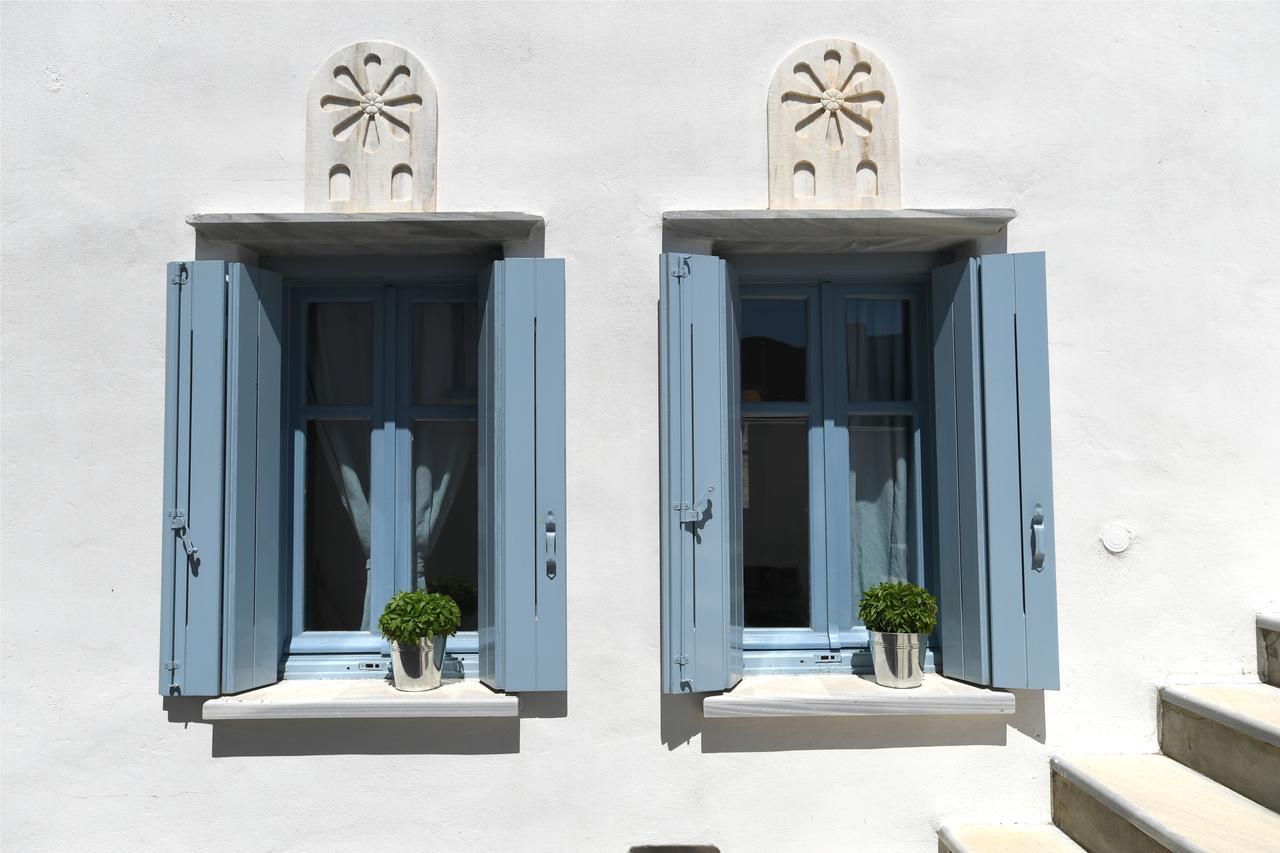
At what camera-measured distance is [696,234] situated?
296 cm

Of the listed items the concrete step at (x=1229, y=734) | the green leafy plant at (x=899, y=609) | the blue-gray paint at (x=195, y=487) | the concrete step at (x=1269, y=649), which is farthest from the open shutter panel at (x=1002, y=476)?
the blue-gray paint at (x=195, y=487)

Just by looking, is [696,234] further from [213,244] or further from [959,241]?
[213,244]

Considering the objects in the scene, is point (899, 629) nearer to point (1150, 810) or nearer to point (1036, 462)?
point (1036, 462)

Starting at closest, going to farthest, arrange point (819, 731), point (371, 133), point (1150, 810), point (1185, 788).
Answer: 1. point (1150, 810)
2. point (1185, 788)
3. point (819, 731)
4. point (371, 133)

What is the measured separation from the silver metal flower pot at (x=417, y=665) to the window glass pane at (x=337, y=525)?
33 centimetres

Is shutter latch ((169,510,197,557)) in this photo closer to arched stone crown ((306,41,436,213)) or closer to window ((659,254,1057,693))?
arched stone crown ((306,41,436,213))

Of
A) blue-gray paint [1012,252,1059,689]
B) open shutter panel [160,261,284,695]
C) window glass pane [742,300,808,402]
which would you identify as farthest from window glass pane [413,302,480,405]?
blue-gray paint [1012,252,1059,689]

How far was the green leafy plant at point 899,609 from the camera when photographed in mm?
2904

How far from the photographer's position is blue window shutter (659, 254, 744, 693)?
286 cm

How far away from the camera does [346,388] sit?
3219 mm

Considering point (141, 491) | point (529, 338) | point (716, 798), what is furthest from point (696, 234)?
point (141, 491)

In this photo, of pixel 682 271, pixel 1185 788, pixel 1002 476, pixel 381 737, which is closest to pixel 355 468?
pixel 381 737

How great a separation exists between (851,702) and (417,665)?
1.44m

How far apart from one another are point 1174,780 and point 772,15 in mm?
2837
